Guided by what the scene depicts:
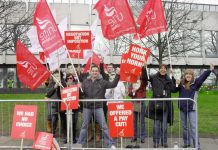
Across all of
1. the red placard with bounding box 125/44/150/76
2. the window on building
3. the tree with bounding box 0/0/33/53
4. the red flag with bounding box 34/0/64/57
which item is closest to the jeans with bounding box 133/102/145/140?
the red placard with bounding box 125/44/150/76

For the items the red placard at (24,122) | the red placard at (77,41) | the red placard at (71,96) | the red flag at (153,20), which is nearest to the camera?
the red placard at (24,122)

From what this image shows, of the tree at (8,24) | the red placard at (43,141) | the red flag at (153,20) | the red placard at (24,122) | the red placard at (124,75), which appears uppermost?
the tree at (8,24)

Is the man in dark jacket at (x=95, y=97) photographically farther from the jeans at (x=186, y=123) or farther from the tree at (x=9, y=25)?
the tree at (x=9, y=25)

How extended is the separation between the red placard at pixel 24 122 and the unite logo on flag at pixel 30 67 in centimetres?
86

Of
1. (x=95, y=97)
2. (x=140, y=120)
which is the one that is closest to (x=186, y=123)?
(x=140, y=120)

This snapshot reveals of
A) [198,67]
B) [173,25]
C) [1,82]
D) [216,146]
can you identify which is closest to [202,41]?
[198,67]

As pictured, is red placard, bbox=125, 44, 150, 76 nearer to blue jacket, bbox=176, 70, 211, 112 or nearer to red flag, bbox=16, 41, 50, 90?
blue jacket, bbox=176, 70, 211, 112

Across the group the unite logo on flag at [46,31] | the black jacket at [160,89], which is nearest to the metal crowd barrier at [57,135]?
the black jacket at [160,89]

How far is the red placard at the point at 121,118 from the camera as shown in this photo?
817 centimetres

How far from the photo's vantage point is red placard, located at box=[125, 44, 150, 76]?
30.1 ft

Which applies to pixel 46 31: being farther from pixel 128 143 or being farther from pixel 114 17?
pixel 128 143

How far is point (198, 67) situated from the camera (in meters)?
50.1

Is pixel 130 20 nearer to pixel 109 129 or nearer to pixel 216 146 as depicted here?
pixel 109 129

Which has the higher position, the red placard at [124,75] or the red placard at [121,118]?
the red placard at [124,75]
